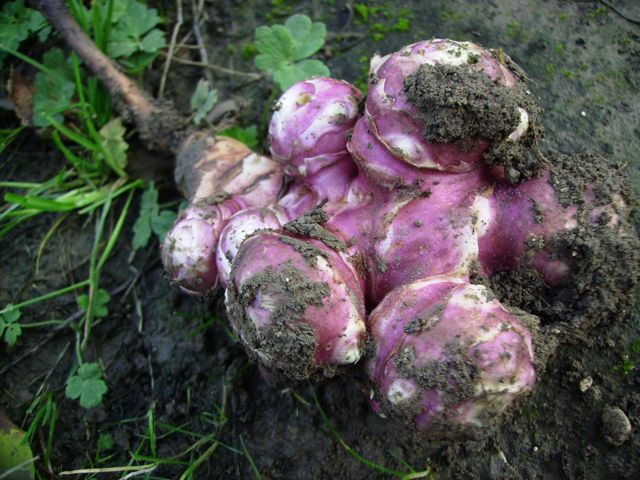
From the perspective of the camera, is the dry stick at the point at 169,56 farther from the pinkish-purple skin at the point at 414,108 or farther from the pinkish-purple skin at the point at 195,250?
the pinkish-purple skin at the point at 414,108

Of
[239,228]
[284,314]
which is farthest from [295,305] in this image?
[239,228]

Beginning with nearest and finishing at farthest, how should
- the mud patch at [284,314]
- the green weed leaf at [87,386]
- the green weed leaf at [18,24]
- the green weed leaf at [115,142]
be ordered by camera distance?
the mud patch at [284,314], the green weed leaf at [87,386], the green weed leaf at [115,142], the green weed leaf at [18,24]

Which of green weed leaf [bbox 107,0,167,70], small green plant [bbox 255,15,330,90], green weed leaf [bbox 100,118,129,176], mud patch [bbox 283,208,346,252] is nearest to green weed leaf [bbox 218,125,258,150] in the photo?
small green plant [bbox 255,15,330,90]

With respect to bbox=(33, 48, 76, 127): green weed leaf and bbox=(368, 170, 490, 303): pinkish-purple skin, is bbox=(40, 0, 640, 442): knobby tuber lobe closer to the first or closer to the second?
bbox=(368, 170, 490, 303): pinkish-purple skin

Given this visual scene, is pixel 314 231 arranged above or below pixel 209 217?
above

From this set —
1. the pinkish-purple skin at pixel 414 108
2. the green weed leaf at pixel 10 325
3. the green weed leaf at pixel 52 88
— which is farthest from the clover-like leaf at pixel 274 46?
the green weed leaf at pixel 10 325

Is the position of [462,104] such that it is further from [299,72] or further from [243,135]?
[243,135]
